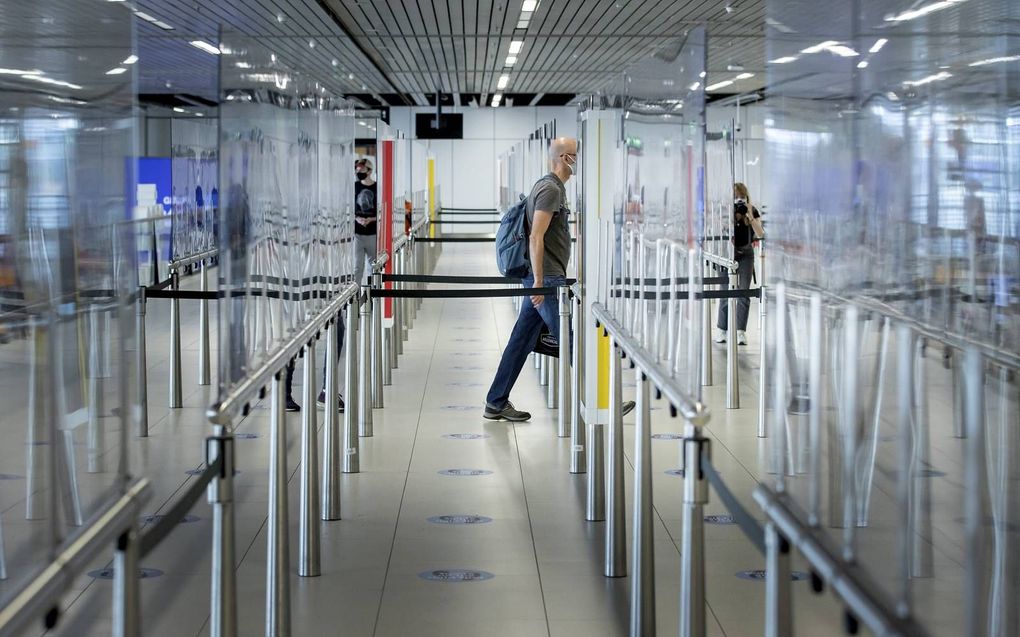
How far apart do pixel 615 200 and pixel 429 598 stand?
1846 millimetres

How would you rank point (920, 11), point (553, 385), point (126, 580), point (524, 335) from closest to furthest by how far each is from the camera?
point (126, 580) → point (920, 11) → point (524, 335) → point (553, 385)

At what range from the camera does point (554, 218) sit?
23.9 ft

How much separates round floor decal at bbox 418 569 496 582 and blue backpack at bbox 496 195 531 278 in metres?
3.29

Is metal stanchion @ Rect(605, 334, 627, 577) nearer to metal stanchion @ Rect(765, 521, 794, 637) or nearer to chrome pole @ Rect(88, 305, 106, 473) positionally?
metal stanchion @ Rect(765, 521, 794, 637)

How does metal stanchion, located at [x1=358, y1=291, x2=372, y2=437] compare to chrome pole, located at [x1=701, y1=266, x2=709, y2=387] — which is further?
chrome pole, located at [x1=701, y1=266, x2=709, y2=387]

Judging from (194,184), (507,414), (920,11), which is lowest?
(507,414)

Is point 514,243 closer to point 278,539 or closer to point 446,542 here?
point 446,542

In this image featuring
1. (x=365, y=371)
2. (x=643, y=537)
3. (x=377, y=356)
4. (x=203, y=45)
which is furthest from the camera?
(x=203, y=45)

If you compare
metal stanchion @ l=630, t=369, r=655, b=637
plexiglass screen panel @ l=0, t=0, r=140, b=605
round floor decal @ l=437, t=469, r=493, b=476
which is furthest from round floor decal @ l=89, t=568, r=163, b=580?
plexiglass screen panel @ l=0, t=0, r=140, b=605

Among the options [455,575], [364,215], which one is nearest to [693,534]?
[455,575]

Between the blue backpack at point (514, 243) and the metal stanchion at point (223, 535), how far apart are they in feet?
16.0

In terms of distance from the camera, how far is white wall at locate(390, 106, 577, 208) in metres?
32.9

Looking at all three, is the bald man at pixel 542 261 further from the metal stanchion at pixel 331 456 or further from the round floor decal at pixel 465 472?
the metal stanchion at pixel 331 456

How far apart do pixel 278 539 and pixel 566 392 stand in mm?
3606
